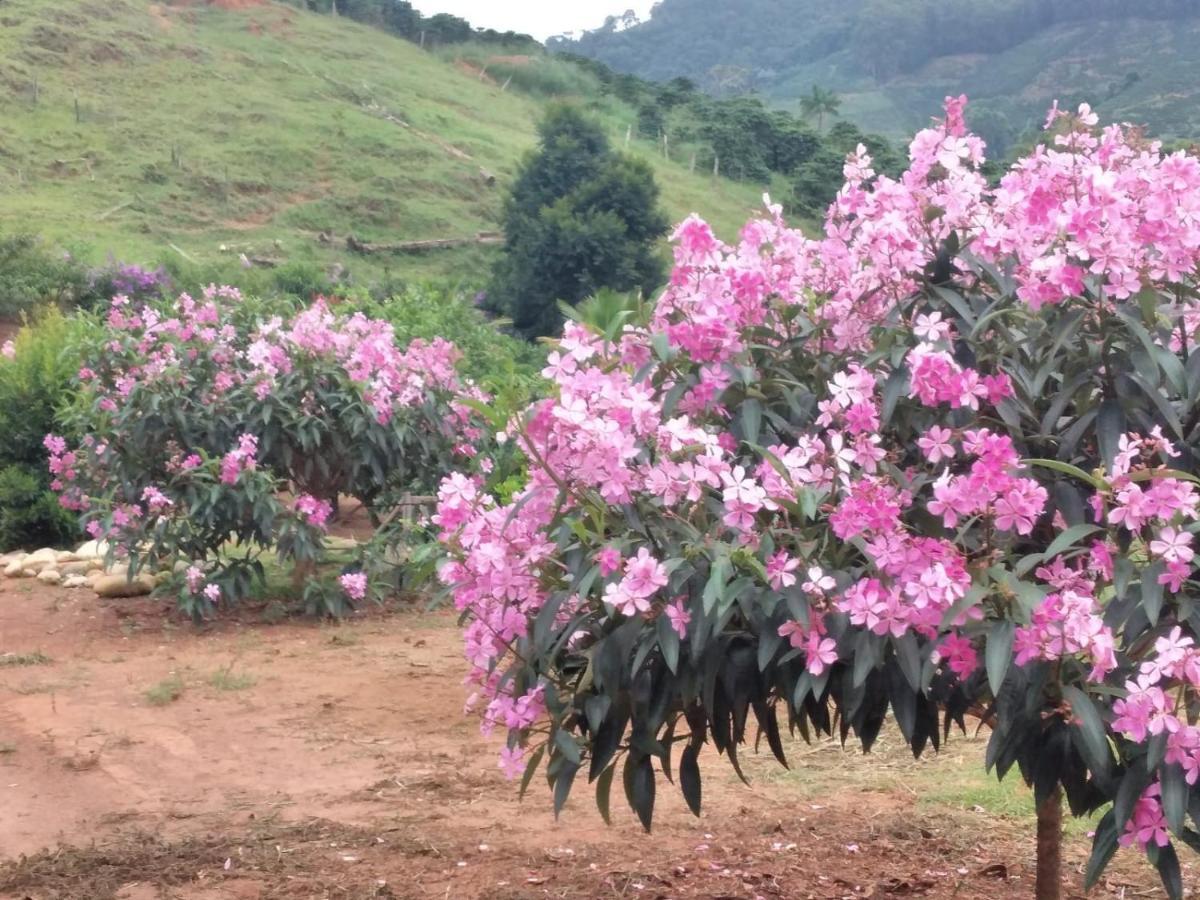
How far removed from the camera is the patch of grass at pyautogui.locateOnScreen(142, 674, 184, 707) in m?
5.25

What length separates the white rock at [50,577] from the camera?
770 centimetres

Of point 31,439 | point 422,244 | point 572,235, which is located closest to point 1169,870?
point 31,439

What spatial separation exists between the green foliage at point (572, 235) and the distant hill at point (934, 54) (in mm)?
17172

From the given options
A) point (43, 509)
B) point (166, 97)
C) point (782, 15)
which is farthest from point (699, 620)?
point (782, 15)

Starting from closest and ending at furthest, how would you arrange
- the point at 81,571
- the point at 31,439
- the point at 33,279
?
the point at 81,571
the point at 31,439
the point at 33,279

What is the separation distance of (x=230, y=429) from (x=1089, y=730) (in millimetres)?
5673

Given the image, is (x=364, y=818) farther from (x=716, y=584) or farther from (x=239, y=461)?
(x=239, y=461)

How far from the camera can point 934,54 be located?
2721 inches

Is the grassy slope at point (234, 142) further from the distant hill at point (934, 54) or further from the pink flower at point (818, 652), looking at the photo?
the pink flower at point (818, 652)

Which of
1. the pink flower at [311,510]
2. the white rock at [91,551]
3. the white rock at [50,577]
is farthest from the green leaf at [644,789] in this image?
the white rock at [91,551]

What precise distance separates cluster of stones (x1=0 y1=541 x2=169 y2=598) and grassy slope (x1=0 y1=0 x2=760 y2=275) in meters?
12.8

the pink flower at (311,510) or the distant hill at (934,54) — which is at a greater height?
the distant hill at (934,54)

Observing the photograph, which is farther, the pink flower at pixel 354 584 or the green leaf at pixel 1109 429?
the pink flower at pixel 354 584

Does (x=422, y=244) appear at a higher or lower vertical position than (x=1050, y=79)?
lower
